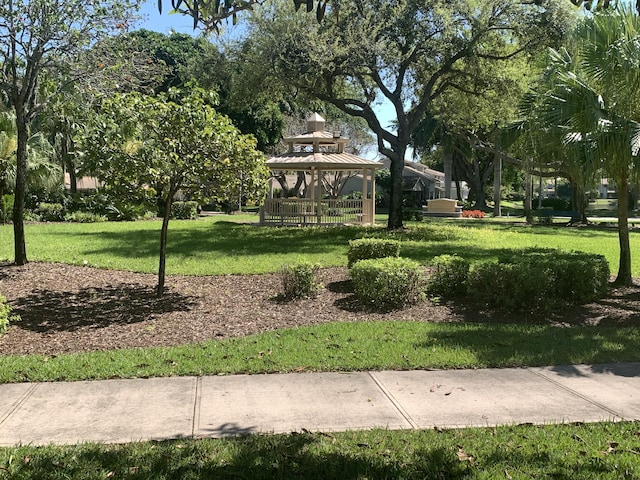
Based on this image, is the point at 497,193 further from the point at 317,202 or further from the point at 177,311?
the point at 177,311

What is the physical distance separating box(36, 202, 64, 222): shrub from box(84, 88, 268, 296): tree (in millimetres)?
18111

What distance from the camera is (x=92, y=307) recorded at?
26.4 ft

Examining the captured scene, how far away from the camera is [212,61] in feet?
59.6

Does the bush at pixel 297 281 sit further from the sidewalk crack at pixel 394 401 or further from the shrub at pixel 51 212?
the shrub at pixel 51 212

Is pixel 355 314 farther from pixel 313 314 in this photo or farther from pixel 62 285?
pixel 62 285

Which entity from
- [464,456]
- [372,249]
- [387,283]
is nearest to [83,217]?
[372,249]

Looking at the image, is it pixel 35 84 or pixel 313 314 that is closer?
pixel 313 314

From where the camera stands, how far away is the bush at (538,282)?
24.9 feet

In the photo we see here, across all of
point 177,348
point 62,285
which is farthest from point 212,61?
point 177,348

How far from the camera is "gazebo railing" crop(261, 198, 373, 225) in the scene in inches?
878

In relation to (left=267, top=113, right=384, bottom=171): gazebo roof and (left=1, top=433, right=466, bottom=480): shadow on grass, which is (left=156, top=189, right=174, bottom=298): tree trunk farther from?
(left=267, top=113, right=384, bottom=171): gazebo roof

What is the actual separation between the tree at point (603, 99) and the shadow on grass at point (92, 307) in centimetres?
656

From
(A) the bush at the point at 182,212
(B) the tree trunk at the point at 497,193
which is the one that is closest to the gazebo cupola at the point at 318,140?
(A) the bush at the point at 182,212

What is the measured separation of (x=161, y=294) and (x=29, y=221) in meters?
17.2
